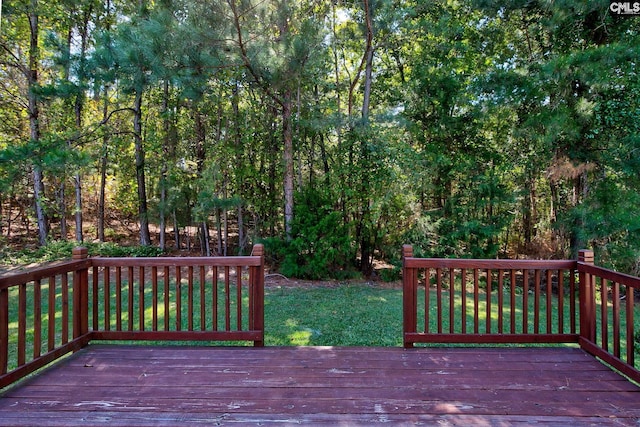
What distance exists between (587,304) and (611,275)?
15.9 inches

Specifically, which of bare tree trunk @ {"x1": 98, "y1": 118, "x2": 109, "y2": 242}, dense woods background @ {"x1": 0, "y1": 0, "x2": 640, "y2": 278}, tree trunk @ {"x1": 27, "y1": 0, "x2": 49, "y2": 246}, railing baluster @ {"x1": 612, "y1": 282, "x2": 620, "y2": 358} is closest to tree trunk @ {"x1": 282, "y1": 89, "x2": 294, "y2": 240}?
dense woods background @ {"x1": 0, "y1": 0, "x2": 640, "y2": 278}

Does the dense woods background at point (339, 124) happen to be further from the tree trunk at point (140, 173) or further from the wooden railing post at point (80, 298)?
the wooden railing post at point (80, 298)

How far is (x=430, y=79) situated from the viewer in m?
7.72

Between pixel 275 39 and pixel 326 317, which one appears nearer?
pixel 326 317

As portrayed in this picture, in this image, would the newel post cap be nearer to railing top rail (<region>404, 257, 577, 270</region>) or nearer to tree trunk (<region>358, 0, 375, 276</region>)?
railing top rail (<region>404, 257, 577, 270</region>)

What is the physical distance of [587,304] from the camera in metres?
2.78

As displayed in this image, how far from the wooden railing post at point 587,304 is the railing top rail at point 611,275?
36 mm

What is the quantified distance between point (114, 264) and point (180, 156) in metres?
6.71

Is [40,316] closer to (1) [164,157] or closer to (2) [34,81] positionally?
(1) [164,157]

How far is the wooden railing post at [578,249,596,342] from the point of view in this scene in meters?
2.76

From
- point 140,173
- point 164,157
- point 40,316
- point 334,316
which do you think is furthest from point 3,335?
point 140,173

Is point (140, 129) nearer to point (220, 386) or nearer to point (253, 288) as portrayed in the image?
point (253, 288)

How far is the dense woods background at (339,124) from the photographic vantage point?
5961mm

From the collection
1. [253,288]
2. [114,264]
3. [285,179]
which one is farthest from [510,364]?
[285,179]
